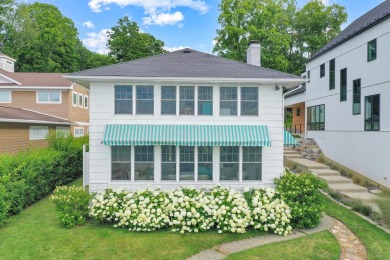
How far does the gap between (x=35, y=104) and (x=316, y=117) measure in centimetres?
2665

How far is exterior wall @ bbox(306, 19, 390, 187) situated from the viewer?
1547 centimetres

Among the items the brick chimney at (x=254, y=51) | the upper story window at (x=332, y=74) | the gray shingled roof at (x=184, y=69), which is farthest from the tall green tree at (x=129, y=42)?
the gray shingled roof at (x=184, y=69)

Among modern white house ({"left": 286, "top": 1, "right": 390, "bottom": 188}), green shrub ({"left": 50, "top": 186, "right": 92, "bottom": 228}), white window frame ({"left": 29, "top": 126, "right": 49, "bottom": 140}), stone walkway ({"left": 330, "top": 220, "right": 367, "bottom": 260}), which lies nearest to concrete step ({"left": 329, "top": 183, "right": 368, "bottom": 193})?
modern white house ({"left": 286, "top": 1, "right": 390, "bottom": 188})

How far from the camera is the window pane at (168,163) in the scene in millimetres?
12695

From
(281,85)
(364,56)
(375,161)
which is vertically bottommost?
(375,161)

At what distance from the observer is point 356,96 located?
1856 cm

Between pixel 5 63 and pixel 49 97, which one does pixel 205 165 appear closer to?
pixel 49 97

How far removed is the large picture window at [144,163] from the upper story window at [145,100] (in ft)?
5.48

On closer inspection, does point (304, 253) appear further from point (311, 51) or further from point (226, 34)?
point (311, 51)

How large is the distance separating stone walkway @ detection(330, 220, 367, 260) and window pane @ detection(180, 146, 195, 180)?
20.5 ft

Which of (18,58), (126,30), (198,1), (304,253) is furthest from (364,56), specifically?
(18,58)

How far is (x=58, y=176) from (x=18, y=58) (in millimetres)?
40360

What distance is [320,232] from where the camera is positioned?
33.8ft

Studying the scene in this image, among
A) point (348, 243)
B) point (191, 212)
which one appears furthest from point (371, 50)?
point (191, 212)
